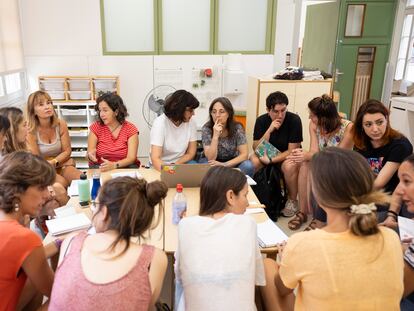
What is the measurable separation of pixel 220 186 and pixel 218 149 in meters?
1.69

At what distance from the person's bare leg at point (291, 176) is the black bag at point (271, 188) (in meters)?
0.05

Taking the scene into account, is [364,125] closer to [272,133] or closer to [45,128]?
[272,133]

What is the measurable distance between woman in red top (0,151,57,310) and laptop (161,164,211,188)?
0.87 m

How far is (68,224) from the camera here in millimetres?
1900

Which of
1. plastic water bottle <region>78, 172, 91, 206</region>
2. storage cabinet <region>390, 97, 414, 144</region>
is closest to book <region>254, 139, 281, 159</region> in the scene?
plastic water bottle <region>78, 172, 91, 206</region>

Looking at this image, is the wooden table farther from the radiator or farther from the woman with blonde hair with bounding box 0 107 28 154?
the radiator

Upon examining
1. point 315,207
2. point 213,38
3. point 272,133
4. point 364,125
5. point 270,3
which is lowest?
point 315,207

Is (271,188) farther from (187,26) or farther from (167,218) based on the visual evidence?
(187,26)

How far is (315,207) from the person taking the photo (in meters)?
2.91

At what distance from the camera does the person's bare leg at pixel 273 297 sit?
1.66 meters

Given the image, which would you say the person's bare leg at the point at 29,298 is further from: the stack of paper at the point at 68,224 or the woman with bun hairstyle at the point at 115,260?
the woman with bun hairstyle at the point at 115,260

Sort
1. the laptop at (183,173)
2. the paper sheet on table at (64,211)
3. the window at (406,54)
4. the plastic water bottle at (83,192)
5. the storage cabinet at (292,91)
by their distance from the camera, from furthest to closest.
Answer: the window at (406,54)
the storage cabinet at (292,91)
the laptop at (183,173)
the plastic water bottle at (83,192)
the paper sheet on table at (64,211)

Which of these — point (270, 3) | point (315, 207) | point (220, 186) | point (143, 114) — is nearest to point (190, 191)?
point (220, 186)

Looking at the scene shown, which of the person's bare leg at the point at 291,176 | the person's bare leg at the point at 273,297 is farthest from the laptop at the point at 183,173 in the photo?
the person's bare leg at the point at 291,176
